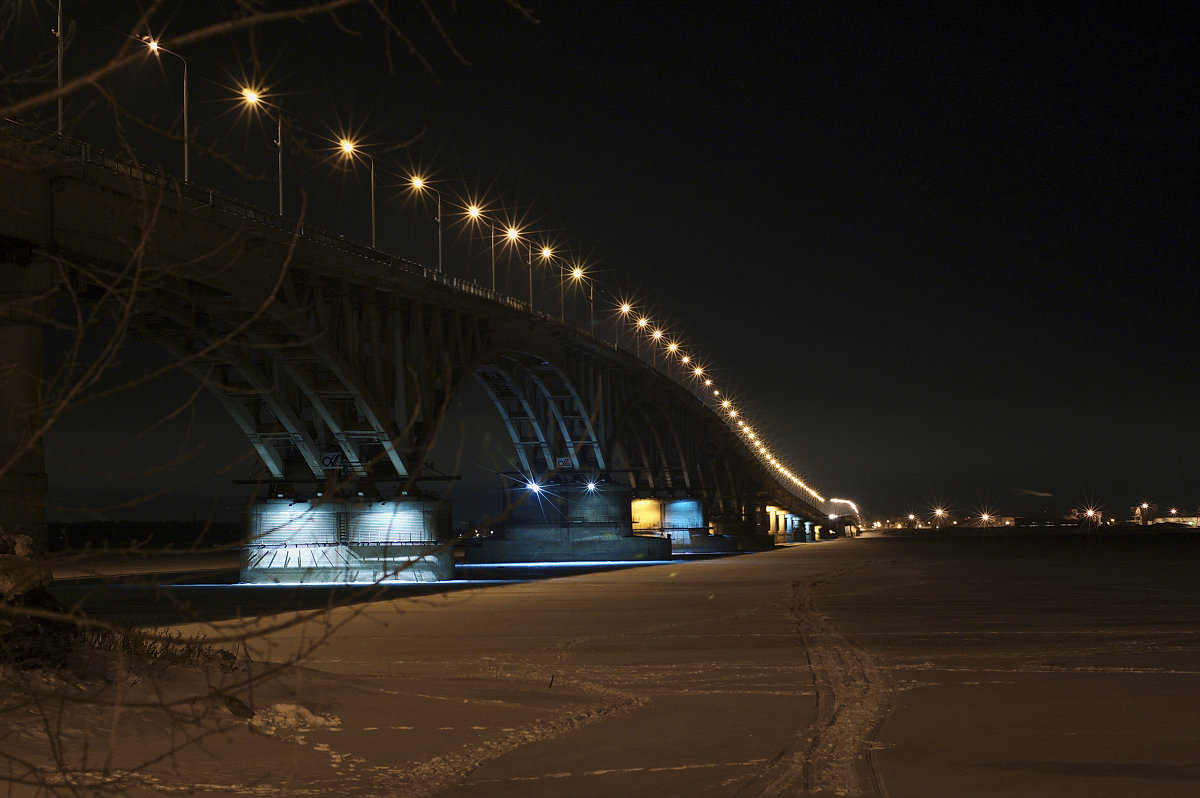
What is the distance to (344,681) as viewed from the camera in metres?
13.1

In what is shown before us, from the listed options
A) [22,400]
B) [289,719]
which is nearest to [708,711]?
[289,719]

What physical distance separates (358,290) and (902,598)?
20.8 metres

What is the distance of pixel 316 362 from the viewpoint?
38.5 metres

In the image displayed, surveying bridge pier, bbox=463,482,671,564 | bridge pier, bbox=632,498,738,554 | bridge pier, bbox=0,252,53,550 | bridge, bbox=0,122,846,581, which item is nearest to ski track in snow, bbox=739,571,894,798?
bridge, bbox=0,122,846,581

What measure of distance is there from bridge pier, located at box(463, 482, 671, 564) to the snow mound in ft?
196

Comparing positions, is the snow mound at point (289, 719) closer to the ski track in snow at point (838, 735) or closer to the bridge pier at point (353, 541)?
the ski track in snow at point (838, 735)

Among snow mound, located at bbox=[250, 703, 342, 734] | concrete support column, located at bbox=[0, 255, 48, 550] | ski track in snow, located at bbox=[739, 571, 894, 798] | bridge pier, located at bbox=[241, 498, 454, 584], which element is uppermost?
concrete support column, located at bbox=[0, 255, 48, 550]

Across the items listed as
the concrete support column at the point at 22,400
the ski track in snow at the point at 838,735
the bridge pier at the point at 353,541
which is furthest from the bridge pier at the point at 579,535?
the ski track in snow at the point at 838,735

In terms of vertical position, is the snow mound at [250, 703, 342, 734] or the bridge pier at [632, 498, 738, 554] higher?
the bridge pier at [632, 498, 738, 554]

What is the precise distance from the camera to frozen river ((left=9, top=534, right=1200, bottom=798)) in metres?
9.11

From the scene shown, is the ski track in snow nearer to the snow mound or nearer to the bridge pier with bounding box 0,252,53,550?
the snow mound

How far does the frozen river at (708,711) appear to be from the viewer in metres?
9.11

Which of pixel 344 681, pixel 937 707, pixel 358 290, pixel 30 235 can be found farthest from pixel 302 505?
pixel 937 707

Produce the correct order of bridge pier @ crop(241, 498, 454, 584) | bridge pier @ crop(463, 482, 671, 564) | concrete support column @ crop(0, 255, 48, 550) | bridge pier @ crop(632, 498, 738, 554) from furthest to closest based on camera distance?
bridge pier @ crop(632, 498, 738, 554) < bridge pier @ crop(463, 482, 671, 564) < bridge pier @ crop(241, 498, 454, 584) < concrete support column @ crop(0, 255, 48, 550)
